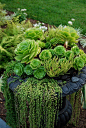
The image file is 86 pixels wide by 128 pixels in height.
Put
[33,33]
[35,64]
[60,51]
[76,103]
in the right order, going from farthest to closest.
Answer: [76,103], [33,33], [60,51], [35,64]

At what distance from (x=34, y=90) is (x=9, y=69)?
568 mm

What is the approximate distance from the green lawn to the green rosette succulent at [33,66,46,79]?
14.0ft

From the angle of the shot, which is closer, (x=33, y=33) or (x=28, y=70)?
(x=28, y=70)

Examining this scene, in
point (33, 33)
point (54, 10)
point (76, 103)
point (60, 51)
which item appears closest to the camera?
point (60, 51)

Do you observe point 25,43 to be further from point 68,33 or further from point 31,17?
point 31,17

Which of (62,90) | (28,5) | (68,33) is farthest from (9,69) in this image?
(28,5)

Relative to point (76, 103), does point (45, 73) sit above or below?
above

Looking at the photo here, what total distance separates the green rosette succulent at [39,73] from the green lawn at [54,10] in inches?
168

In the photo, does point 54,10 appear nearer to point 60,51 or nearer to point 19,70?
point 60,51

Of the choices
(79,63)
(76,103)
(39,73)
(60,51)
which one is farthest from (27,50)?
(76,103)

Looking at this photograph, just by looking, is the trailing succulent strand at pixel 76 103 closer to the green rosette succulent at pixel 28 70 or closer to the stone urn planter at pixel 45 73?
the stone urn planter at pixel 45 73

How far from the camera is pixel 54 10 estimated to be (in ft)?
24.2

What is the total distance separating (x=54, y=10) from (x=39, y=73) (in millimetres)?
6139

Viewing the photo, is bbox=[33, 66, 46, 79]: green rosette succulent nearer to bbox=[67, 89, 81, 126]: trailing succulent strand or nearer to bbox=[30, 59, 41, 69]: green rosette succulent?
bbox=[30, 59, 41, 69]: green rosette succulent
